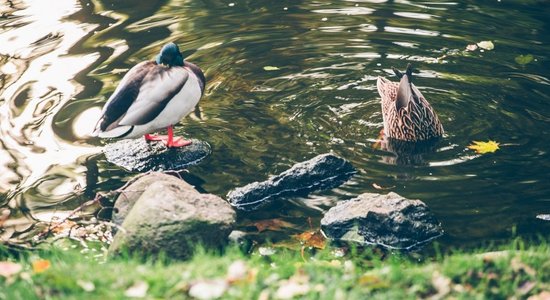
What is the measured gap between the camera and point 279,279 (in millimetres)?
5098

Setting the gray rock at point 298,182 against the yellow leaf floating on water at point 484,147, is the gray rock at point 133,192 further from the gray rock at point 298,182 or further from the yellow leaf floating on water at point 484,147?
the yellow leaf floating on water at point 484,147

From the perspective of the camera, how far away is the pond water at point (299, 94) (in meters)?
6.98

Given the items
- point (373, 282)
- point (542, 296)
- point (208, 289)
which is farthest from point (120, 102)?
point (542, 296)

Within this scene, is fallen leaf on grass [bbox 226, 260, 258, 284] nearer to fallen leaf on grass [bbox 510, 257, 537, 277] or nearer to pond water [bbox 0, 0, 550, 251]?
pond water [bbox 0, 0, 550, 251]

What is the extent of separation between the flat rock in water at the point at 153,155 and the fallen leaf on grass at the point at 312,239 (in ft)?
5.42

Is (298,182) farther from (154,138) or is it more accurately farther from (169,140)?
(154,138)

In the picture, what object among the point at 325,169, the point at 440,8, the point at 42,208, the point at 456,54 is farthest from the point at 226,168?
the point at 440,8

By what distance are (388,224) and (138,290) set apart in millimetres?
2196

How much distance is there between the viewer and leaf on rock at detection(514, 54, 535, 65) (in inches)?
372

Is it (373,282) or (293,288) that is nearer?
(293,288)

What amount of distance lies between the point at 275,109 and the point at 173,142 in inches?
48.4

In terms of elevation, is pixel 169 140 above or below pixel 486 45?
above

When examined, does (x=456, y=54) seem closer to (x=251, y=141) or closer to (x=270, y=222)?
(x=251, y=141)

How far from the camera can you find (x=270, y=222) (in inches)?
259
